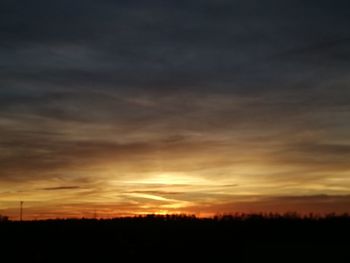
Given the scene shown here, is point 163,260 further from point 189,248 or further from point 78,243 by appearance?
point 78,243

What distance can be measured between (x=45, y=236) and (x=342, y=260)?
2426cm

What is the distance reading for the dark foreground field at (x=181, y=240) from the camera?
39.4 m

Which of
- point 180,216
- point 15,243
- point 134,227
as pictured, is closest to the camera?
point 15,243

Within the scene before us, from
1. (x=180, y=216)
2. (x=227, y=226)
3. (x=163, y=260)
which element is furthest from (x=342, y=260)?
(x=180, y=216)

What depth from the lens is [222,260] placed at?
38562mm

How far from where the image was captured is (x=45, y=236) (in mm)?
51312

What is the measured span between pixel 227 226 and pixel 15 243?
65.6 feet

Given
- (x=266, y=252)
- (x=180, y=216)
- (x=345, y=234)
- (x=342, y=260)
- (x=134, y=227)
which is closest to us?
(x=342, y=260)

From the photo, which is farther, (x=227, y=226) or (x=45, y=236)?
(x=227, y=226)

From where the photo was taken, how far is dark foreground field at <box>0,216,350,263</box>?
39375 millimetres

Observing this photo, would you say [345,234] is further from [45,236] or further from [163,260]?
[45,236]

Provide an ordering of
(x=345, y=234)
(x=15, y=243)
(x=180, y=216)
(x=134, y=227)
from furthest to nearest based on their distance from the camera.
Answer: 1. (x=180, y=216)
2. (x=134, y=227)
3. (x=345, y=234)
4. (x=15, y=243)

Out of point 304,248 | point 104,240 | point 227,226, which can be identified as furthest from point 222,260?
point 227,226

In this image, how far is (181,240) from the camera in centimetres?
4697
